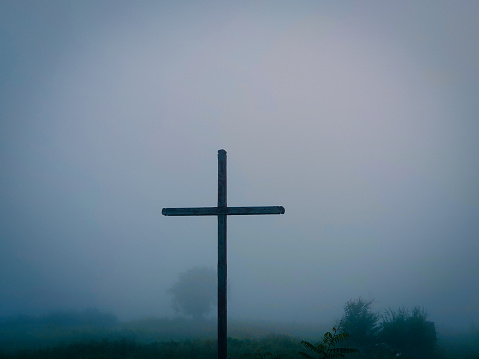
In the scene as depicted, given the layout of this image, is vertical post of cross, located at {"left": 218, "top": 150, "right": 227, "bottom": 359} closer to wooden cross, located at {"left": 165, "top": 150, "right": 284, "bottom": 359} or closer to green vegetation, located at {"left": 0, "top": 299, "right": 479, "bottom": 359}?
wooden cross, located at {"left": 165, "top": 150, "right": 284, "bottom": 359}

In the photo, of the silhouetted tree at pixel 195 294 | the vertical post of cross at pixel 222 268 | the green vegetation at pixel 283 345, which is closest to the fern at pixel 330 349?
the vertical post of cross at pixel 222 268

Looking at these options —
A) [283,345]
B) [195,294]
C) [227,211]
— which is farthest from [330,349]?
[195,294]

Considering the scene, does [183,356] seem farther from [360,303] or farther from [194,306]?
[194,306]

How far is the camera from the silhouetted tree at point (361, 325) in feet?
81.5

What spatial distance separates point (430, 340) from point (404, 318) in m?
1.93

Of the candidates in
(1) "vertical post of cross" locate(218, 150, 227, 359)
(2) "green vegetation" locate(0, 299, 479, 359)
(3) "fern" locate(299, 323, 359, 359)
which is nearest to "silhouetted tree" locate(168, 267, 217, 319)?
(2) "green vegetation" locate(0, 299, 479, 359)

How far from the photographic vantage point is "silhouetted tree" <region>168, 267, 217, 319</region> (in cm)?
5197

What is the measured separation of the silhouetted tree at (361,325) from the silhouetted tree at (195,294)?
29.9m

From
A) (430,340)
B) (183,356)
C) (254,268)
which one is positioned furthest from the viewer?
(254,268)

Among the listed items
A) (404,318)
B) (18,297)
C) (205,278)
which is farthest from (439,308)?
(18,297)

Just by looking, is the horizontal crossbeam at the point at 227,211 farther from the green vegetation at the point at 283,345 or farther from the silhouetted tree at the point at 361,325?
the silhouetted tree at the point at 361,325

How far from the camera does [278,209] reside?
9.20 m

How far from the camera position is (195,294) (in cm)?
5259

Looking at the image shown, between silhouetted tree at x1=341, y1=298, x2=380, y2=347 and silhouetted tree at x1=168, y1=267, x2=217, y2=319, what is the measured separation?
29.9 meters
